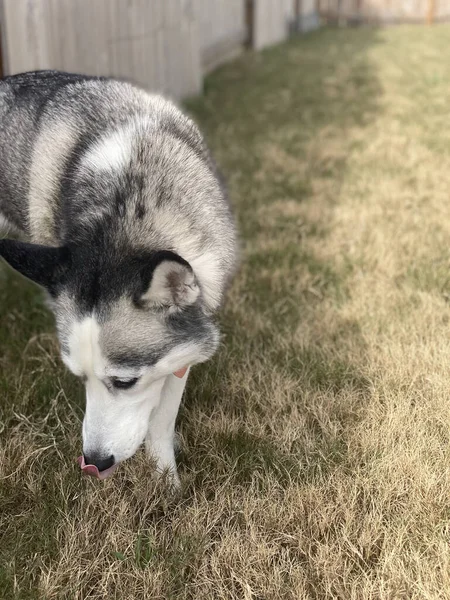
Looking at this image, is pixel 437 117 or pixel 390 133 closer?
pixel 390 133

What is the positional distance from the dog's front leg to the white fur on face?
8.8 inches

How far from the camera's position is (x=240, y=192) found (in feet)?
17.7

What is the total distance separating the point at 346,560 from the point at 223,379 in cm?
115

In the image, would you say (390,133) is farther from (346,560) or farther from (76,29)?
(346,560)

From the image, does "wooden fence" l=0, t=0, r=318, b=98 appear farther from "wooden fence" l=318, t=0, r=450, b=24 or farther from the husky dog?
"wooden fence" l=318, t=0, r=450, b=24

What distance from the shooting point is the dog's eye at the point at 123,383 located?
208cm

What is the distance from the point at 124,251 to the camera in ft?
6.89

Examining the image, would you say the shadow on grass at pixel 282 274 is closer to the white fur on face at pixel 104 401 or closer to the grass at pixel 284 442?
the grass at pixel 284 442

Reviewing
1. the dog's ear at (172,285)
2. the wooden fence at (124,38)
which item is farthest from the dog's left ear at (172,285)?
the wooden fence at (124,38)

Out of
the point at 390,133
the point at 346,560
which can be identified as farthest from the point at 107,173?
the point at 390,133

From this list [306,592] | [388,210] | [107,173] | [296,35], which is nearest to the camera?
[306,592]

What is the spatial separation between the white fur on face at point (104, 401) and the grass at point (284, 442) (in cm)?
25

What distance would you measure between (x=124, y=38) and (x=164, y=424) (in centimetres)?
568

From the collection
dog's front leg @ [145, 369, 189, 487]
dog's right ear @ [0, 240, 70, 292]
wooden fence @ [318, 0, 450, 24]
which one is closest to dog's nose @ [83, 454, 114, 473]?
dog's front leg @ [145, 369, 189, 487]
